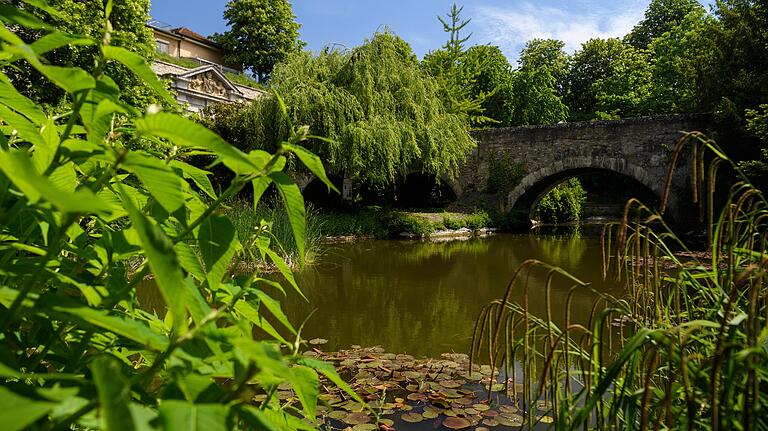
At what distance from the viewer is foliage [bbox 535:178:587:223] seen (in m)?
19.7

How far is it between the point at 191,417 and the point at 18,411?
11cm

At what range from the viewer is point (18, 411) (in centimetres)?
35

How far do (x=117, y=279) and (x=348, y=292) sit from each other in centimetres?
505

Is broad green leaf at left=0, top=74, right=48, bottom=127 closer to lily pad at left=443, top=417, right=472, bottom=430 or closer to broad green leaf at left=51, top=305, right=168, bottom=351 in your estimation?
broad green leaf at left=51, top=305, right=168, bottom=351

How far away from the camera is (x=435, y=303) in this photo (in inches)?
212

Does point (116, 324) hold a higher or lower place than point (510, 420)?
higher

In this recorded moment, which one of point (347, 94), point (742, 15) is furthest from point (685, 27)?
point (347, 94)

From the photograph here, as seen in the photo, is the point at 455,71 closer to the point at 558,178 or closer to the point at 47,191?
the point at 558,178

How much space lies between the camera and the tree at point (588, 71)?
28.7m

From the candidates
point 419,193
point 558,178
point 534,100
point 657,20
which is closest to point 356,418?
point 558,178

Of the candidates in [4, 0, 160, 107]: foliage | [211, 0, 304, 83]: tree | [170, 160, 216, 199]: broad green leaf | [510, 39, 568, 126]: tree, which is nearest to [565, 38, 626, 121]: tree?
[510, 39, 568, 126]: tree

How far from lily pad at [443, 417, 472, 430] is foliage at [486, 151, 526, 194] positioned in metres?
14.2

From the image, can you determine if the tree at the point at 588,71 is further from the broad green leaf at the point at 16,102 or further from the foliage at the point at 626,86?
the broad green leaf at the point at 16,102

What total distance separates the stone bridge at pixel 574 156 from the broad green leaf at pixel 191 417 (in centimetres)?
1383
